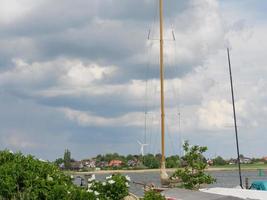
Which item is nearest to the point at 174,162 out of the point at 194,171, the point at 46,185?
the point at 194,171

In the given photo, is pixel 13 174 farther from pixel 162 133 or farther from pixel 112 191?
pixel 162 133

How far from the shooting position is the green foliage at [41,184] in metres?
20.4

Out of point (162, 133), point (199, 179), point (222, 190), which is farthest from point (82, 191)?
point (162, 133)

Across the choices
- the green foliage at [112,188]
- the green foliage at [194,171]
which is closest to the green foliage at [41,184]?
the green foliage at [112,188]

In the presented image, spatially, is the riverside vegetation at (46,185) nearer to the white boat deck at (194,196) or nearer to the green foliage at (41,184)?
the green foliage at (41,184)

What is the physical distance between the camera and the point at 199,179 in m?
34.7

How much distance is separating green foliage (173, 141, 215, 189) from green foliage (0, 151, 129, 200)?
11.8 meters

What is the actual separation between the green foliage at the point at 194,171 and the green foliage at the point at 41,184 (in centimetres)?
1175

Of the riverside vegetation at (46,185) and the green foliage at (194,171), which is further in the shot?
the green foliage at (194,171)

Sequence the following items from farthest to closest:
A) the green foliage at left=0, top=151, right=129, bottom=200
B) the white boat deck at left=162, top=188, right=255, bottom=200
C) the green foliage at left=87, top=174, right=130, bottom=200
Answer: the green foliage at left=87, top=174, right=130, bottom=200, the white boat deck at left=162, top=188, right=255, bottom=200, the green foliage at left=0, top=151, right=129, bottom=200

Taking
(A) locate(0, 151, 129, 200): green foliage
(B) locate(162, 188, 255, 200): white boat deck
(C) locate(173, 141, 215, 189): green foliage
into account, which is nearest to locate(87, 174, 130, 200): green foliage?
(A) locate(0, 151, 129, 200): green foliage

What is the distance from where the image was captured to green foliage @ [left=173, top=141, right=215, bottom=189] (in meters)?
34.7

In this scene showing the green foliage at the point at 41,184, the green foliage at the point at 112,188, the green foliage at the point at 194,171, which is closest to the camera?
the green foliage at the point at 41,184

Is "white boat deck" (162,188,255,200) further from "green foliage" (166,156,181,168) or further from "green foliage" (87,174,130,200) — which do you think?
"green foliage" (166,156,181,168)
